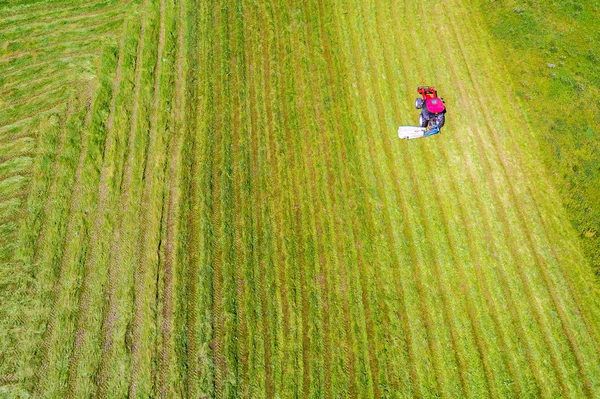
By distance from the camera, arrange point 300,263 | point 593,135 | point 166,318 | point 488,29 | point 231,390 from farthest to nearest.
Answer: point 488,29
point 593,135
point 300,263
point 166,318
point 231,390

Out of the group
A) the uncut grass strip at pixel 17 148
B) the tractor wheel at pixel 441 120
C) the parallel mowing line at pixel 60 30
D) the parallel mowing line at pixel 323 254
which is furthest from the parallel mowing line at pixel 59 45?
the tractor wheel at pixel 441 120

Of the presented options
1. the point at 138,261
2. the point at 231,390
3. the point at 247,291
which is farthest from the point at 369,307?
the point at 138,261

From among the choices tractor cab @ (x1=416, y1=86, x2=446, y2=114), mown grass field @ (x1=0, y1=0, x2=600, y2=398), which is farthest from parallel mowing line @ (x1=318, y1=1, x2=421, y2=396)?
tractor cab @ (x1=416, y1=86, x2=446, y2=114)

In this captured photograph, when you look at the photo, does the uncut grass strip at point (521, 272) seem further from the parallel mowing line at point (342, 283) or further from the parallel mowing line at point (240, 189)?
the parallel mowing line at point (240, 189)

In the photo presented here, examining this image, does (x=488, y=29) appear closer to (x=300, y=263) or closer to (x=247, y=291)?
(x=300, y=263)

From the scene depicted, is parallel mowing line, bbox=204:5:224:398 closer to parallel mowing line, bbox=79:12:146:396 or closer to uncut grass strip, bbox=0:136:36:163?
parallel mowing line, bbox=79:12:146:396

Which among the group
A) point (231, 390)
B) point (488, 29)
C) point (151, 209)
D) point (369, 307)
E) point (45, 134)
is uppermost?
point (488, 29)

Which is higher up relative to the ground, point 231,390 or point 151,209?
point 151,209
